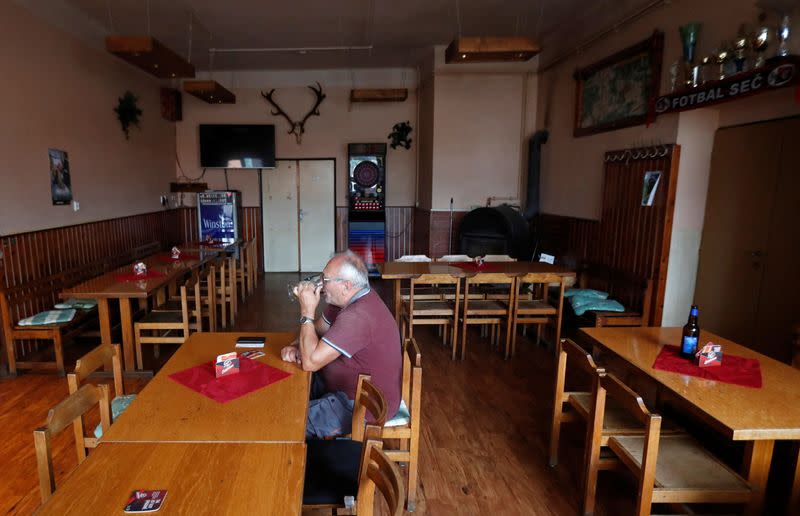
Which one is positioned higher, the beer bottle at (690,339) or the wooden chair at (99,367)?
the beer bottle at (690,339)

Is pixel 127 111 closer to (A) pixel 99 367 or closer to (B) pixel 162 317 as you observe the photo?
(B) pixel 162 317

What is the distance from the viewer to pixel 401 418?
7.33 feet

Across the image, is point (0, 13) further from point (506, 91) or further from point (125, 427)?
point (506, 91)

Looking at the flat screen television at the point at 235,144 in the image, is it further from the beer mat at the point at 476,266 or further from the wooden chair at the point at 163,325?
Result: the beer mat at the point at 476,266

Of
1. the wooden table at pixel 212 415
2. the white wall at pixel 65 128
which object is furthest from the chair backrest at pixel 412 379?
the white wall at pixel 65 128

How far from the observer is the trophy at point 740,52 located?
3059mm

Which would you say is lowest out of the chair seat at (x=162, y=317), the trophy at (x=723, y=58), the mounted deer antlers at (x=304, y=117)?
the chair seat at (x=162, y=317)

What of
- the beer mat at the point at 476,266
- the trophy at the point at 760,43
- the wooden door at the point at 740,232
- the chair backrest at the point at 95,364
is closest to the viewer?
the chair backrest at the point at 95,364

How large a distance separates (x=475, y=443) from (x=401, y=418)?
34.9 inches

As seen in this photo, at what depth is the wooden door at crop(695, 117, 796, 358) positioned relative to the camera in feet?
11.0

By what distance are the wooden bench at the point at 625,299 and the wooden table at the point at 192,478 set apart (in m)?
3.48

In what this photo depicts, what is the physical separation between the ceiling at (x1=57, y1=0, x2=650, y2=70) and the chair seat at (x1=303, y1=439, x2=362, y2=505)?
453 centimetres

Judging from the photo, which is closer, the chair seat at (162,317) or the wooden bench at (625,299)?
the chair seat at (162,317)

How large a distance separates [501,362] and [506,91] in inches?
159
